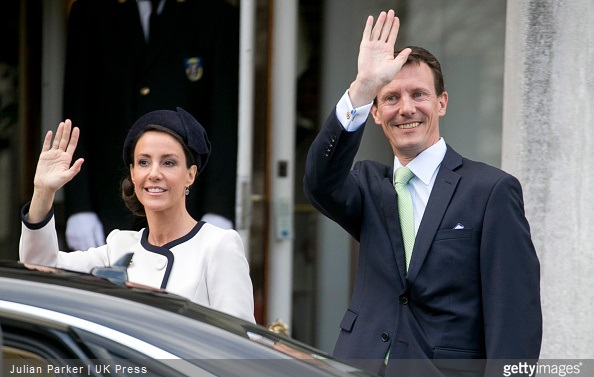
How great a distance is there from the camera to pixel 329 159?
10.2 ft

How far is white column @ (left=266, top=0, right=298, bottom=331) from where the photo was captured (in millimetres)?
5734

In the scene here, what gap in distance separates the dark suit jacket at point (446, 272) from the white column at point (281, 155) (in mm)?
2508

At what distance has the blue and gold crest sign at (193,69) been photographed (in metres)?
5.36

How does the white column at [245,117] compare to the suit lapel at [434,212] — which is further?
the white column at [245,117]

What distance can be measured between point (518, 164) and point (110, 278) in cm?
268

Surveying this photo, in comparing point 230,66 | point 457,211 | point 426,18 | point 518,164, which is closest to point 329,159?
point 457,211

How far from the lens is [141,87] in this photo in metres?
5.40

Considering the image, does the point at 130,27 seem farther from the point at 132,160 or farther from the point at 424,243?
the point at 424,243

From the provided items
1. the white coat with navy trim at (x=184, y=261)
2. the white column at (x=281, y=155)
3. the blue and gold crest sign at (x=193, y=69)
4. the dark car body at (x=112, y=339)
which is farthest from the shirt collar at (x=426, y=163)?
the white column at (x=281, y=155)

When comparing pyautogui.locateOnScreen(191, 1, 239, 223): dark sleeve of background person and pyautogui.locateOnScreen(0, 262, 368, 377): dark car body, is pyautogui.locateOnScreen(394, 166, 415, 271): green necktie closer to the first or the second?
pyautogui.locateOnScreen(0, 262, 368, 377): dark car body

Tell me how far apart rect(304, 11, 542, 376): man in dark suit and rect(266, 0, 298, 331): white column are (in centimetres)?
248
